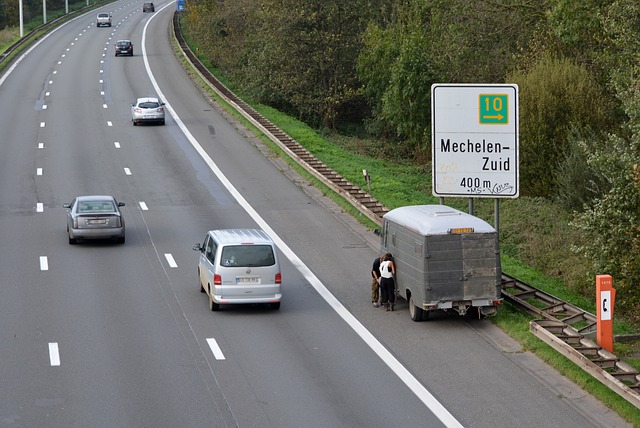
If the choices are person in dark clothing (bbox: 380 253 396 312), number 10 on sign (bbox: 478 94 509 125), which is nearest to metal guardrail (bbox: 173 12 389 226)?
number 10 on sign (bbox: 478 94 509 125)

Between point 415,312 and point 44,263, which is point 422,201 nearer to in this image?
point 44,263

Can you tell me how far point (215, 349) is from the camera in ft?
67.8

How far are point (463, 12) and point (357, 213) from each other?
17.7 meters

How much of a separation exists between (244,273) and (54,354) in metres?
4.94

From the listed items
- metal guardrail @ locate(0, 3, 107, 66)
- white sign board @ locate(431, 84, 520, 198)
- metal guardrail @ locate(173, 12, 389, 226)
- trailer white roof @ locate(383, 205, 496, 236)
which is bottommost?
metal guardrail @ locate(173, 12, 389, 226)

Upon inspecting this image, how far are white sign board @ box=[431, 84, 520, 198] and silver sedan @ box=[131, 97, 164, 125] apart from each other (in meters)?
29.8

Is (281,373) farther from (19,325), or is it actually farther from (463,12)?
(463,12)

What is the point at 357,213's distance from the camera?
1371 inches

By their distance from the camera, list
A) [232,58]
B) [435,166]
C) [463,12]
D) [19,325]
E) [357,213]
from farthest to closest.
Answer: [232,58], [463,12], [357,213], [435,166], [19,325]

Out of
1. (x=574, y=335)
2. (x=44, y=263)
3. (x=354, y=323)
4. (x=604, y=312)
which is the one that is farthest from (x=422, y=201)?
(x=604, y=312)

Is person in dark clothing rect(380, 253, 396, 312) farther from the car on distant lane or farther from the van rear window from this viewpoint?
the car on distant lane

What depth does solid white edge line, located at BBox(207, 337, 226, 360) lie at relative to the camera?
2009 cm

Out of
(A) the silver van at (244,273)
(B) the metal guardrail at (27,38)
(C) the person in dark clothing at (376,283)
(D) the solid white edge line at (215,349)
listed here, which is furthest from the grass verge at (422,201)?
(B) the metal guardrail at (27,38)

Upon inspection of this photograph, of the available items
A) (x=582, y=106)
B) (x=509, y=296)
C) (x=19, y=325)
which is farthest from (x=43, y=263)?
(x=582, y=106)
